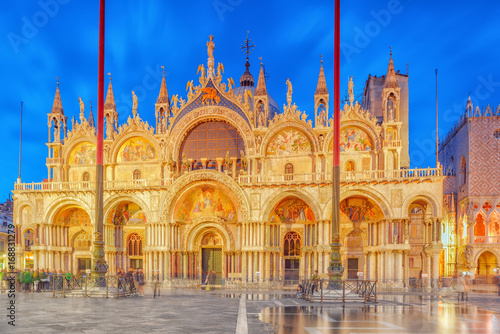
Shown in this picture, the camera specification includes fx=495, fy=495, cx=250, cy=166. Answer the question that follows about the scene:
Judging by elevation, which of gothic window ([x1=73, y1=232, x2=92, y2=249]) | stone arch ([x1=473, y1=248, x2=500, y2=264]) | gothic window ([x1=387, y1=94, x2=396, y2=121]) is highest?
gothic window ([x1=387, y1=94, x2=396, y2=121])

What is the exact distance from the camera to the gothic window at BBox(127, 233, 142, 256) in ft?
146

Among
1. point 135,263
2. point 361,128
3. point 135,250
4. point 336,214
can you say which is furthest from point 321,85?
point 135,263

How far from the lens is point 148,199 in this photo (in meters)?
40.5

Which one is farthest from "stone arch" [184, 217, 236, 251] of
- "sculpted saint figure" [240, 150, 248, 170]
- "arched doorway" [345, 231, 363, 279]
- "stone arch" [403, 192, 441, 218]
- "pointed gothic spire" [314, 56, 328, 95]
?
"stone arch" [403, 192, 441, 218]

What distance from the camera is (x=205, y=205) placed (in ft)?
135

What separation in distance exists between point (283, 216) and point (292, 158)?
4.77 metres

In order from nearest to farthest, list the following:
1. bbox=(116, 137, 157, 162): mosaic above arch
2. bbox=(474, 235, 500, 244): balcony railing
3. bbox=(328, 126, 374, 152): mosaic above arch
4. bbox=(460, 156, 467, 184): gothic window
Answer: bbox=(328, 126, 374, 152): mosaic above arch → bbox=(116, 137, 157, 162): mosaic above arch → bbox=(474, 235, 500, 244): balcony railing → bbox=(460, 156, 467, 184): gothic window

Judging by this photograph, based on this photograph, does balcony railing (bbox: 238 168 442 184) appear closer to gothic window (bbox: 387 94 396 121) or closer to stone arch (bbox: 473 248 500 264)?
Answer: gothic window (bbox: 387 94 396 121)

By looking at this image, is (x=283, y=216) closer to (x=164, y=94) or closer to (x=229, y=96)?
(x=229, y=96)

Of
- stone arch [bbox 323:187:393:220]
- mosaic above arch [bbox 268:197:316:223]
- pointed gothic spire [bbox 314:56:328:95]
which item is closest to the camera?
stone arch [bbox 323:187:393:220]

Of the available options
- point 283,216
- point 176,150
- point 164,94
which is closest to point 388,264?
point 283,216

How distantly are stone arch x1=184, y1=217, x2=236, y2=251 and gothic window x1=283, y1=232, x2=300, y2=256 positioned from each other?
14.0ft

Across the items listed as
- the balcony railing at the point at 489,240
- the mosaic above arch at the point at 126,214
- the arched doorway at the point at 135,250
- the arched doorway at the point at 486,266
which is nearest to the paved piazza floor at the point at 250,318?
the mosaic above arch at the point at 126,214

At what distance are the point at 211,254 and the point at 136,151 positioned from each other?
11.1 metres
